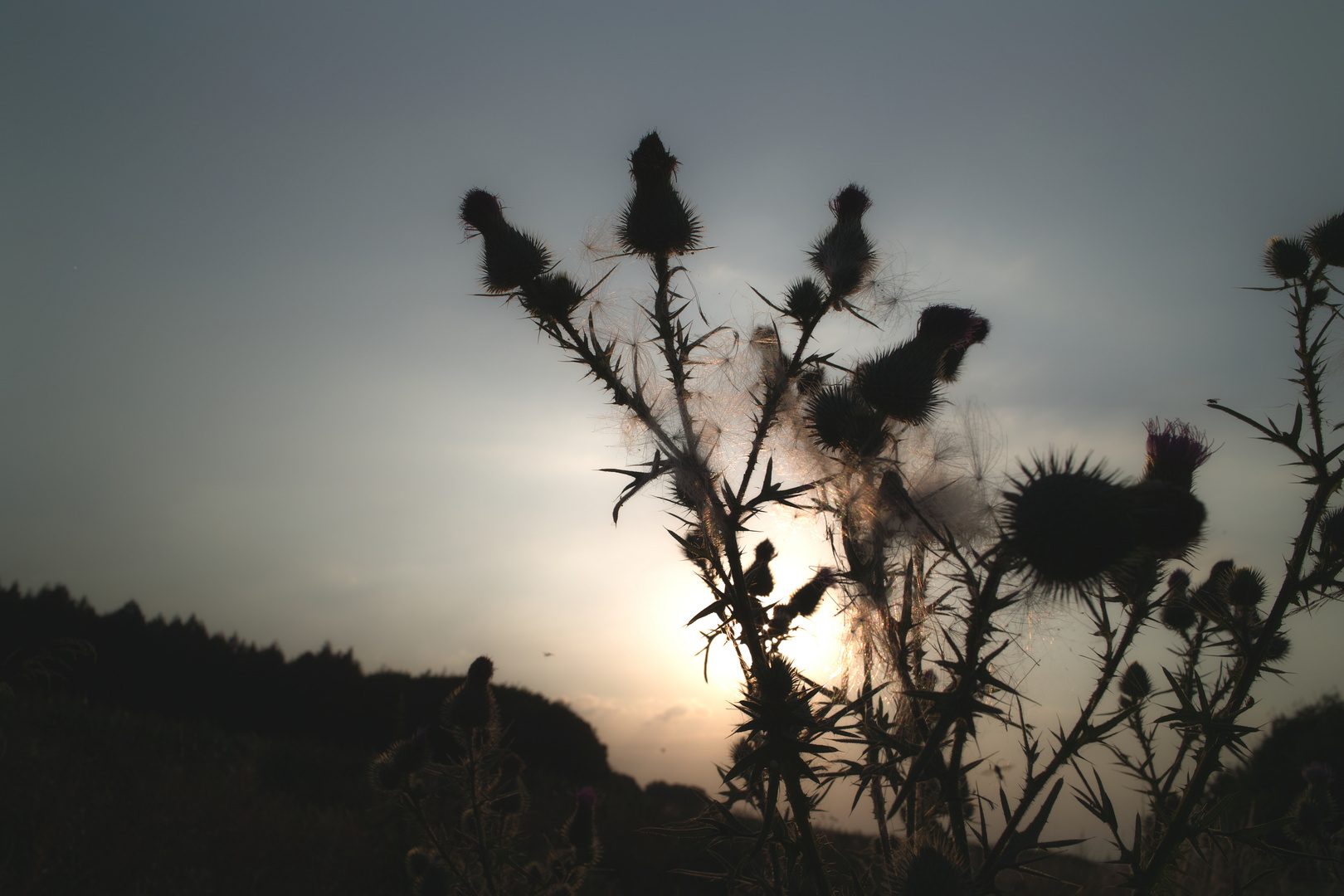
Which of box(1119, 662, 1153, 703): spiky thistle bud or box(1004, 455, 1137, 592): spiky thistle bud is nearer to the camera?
box(1004, 455, 1137, 592): spiky thistle bud

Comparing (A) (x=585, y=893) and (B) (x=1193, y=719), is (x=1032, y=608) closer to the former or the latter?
(B) (x=1193, y=719)

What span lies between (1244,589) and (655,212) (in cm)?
339

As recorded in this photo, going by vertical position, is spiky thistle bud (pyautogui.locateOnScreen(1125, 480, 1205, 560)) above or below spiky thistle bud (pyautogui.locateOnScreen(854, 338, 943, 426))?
below

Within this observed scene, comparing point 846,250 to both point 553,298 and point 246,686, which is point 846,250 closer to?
point 553,298

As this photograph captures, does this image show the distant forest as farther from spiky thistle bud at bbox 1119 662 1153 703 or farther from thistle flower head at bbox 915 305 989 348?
thistle flower head at bbox 915 305 989 348

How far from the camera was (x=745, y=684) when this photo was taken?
84.7 inches

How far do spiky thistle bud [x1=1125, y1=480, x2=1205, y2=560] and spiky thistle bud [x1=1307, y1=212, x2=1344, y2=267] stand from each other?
402 cm

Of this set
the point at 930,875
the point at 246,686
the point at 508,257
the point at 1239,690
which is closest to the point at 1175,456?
the point at 1239,690

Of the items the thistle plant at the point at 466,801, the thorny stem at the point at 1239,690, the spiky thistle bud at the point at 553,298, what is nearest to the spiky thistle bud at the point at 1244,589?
the thorny stem at the point at 1239,690

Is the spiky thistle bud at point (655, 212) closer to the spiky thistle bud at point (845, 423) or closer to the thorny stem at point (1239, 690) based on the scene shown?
the spiky thistle bud at point (845, 423)

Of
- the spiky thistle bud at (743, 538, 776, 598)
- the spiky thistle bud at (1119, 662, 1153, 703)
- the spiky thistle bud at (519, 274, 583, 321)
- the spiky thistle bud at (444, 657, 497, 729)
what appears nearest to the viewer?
the spiky thistle bud at (743, 538, 776, 598)

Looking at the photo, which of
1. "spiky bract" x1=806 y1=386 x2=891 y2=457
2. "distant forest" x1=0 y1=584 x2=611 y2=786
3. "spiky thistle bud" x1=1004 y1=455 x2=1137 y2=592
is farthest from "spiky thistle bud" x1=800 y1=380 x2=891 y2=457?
"distant forest" x1=0 y1=584 x2=611 y2=786

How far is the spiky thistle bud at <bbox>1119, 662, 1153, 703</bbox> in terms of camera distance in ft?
10.8

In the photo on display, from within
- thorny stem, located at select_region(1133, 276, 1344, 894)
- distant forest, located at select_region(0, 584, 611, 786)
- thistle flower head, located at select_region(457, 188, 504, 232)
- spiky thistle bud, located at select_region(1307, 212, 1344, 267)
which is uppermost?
spiky thistle bud, located at select_region(1307, 212, 1344, 267)
